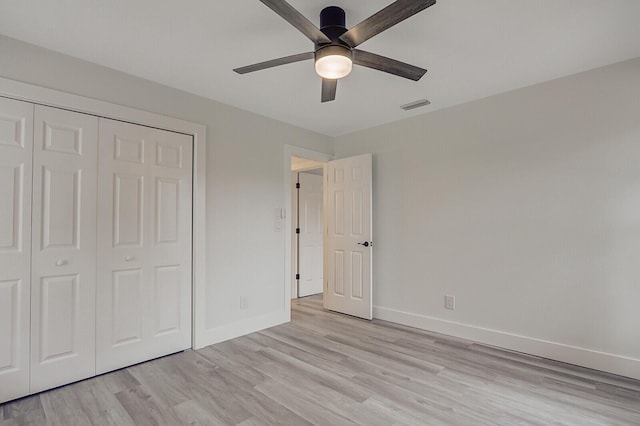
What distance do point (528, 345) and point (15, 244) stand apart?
165 inches

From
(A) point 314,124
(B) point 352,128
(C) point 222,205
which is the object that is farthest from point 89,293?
(B) point 352,128

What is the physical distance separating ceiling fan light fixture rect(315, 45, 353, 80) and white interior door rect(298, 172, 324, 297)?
3406 mm

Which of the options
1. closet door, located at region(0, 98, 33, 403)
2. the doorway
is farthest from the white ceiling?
the doorway

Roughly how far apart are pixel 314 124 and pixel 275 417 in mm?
3192

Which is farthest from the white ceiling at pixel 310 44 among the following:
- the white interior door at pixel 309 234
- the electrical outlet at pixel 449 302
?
the white interior door at pixel 309 234

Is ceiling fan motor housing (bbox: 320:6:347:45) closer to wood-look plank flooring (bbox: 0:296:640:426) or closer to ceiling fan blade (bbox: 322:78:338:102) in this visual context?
ceiling fan blade (bbox: 322:78:338:102)

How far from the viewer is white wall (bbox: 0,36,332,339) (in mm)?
2607

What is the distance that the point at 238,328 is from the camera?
335cm

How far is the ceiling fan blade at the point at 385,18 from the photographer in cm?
146

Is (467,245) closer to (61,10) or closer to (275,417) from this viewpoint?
(275,417)

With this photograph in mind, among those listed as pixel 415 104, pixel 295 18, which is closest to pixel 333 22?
pixel 295 18

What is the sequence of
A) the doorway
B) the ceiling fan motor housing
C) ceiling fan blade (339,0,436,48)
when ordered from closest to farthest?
ceiling fan blade (339,0,436,48) → the ceiling fan motor housing → the doorway

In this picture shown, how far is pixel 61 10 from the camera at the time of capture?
1.87m

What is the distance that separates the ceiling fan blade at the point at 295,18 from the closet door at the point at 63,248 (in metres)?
1.86
